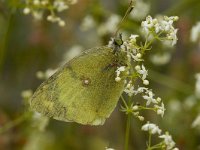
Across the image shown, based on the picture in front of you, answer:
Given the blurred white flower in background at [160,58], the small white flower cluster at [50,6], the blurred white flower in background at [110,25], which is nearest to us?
the small white flower cluster at [50,6]

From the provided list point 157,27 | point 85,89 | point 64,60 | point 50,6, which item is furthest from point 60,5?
point 64,60

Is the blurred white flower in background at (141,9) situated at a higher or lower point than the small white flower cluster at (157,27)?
higher

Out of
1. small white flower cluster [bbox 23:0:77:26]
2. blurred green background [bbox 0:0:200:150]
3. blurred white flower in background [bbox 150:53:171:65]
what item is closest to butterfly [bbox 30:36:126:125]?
small white flower cluster [bbox 23:0:77:26]

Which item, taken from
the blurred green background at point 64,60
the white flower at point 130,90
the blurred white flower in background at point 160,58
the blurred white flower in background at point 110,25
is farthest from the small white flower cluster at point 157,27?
the blurred white flower in background at point 110,25

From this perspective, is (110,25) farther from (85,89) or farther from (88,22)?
(85,89)

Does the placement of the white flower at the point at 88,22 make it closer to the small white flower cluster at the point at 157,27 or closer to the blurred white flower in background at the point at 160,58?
the blurred white flower in background at the point at 160,58

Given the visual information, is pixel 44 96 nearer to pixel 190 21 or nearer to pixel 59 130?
pixel 59 130

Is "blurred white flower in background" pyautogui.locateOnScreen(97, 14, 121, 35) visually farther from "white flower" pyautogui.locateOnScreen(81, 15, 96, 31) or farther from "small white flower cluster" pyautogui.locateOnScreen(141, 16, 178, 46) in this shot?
"small white flower cluster" pyautogui.locateOnScreen(141, 16, 178, 46)
